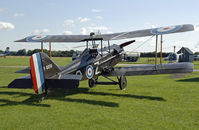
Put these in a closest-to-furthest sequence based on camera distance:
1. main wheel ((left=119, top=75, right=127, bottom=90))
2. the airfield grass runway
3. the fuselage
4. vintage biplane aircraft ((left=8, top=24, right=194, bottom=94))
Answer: the airfield grass runway
vintage biplane aircraft ((left=8, top=24, right=194, bottom=94))
the fuselage
main wheel ((left=119, top=75, right=127, bottom=90))

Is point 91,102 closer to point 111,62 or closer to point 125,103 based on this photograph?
point 125,103

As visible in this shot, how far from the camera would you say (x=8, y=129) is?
4246 millimetres

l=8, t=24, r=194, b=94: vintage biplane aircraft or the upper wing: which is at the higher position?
the upper wing

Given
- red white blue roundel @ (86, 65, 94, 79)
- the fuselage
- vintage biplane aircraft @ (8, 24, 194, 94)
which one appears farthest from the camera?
red white blue roundel @ (86, 65, 94, 79)

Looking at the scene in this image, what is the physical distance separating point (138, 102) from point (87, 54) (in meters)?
3.30

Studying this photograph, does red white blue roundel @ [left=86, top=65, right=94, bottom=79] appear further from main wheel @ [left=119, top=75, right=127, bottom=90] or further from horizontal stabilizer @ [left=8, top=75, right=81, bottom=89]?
horizontal stabilizer @ [left=8, top=75, right=81, bottom=89]

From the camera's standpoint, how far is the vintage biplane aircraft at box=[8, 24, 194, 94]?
19.7 feet

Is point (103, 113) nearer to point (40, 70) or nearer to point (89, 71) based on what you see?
point (40, 70)

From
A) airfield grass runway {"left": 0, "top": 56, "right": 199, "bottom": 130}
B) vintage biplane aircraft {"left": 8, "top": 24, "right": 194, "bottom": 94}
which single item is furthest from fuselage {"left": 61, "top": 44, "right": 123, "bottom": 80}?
airfield grass runway {"left": 0, "top": 56, "right": 199, "bottom": 130}

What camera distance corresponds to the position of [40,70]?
609 centimetres

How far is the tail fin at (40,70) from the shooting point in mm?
5805

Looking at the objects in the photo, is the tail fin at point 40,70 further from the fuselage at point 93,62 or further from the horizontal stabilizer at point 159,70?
the horizontal stabilizer at point 159,70

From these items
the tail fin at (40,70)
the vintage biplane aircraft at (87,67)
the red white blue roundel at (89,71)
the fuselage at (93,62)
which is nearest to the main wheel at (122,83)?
the vintage biplane aircraft at (87,67)

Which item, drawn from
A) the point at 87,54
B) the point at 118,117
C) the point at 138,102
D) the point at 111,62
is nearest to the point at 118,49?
the point at 111,62
